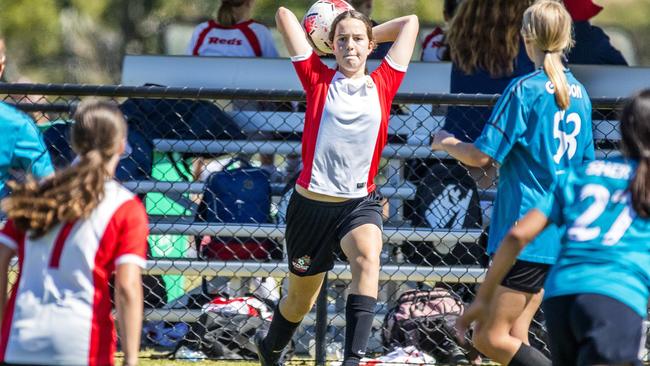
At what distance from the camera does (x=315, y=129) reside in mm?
5188

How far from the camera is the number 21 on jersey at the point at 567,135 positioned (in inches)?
182

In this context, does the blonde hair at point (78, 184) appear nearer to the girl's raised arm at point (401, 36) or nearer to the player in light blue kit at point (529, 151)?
the player in light blue kit at point (529, 151)

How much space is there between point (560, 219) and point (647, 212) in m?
0.29

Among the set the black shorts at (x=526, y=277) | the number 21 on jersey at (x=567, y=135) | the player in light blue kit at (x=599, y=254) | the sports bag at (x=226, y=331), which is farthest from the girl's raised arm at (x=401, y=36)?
the sports bag at (x=226, y=331)

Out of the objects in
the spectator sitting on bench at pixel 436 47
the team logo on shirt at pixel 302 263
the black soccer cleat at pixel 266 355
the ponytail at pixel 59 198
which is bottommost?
the black soccer cleat at pixel 266 355

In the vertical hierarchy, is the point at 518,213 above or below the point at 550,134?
below

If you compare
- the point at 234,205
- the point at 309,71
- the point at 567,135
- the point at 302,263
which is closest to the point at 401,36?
the point at 309,71

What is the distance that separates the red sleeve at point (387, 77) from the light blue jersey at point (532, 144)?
764 mm

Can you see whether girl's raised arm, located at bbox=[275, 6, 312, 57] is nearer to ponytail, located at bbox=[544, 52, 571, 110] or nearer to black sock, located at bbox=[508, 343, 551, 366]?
ponytail, located at bbox=[544, 52, 571, 110]

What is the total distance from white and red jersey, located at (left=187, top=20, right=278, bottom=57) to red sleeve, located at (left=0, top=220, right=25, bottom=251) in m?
4.28

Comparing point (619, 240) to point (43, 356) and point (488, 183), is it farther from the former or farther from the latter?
point (488, 183)

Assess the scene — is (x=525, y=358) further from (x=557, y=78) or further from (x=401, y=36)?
(x=401, y=36)

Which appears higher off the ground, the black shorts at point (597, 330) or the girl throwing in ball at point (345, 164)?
the girl throwing in ball at point (345, 164)

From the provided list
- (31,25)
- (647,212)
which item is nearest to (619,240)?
(647,212)
